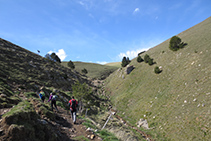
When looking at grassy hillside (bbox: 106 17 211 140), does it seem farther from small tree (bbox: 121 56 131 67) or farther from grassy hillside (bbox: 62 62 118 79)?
grassy hillside (bbox: 62 62 118 79)

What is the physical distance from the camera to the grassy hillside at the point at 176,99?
17750mm

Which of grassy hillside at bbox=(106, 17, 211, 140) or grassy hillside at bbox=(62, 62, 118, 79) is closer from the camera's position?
grassy hillside at bbox=(106, 17, 211, 140)

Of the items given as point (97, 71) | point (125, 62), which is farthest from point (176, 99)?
point (97, 71)

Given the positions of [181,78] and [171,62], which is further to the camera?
[171,62]

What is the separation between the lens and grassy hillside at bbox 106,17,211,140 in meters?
17.8

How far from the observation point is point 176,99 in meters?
24.2

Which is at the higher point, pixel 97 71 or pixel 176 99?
pixel 97 71

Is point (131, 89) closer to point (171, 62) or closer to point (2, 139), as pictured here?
point (171, 62)

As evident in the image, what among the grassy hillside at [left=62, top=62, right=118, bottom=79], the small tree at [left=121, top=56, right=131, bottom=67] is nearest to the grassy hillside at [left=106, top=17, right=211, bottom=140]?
the small tree at [left=121, top=56, right=131, bottom=67]

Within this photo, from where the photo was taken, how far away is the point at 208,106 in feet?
57.7

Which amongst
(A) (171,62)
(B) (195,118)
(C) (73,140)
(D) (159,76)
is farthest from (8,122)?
(A) (171,62)

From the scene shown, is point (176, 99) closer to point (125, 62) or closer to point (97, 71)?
point (125, 62)

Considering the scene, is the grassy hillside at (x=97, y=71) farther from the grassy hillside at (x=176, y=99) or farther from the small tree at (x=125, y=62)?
the grassy hillside at (x=176, y=99)

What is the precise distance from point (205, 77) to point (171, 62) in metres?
15.1
